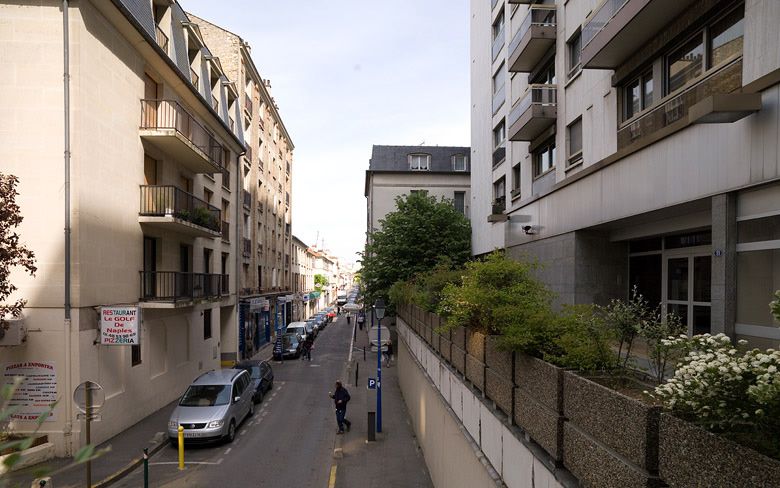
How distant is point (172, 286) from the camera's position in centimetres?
1733

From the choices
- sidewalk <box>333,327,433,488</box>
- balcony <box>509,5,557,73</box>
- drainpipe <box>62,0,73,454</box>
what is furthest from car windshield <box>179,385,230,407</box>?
balcony <box>509,5,557,73</box>

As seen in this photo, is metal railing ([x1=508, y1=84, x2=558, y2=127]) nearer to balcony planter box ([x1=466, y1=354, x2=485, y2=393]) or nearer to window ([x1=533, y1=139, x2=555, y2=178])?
window ([x1=533, y1=139, x2=555, y2=178])

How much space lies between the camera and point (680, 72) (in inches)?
388

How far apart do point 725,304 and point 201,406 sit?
1265 centimetres

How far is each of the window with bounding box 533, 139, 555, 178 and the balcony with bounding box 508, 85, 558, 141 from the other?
0.66 meters

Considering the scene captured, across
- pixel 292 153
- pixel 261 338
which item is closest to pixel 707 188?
pixel 261 338

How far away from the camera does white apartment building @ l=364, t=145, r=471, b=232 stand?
41156 millimetres

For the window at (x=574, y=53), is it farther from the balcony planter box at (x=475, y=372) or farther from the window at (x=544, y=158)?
the balcony planter box at (x=475, y=372)

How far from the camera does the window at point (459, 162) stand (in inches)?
1645

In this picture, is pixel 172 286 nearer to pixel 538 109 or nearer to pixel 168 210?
pixel 168 210

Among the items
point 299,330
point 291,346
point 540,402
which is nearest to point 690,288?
point 540,402

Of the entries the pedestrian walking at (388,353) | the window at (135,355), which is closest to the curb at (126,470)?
the window at (135,355)

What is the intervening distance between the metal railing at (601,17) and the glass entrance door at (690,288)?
560cm

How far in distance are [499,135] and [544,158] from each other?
6.68m
